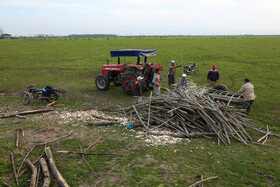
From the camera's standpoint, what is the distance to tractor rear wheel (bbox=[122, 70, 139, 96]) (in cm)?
1178

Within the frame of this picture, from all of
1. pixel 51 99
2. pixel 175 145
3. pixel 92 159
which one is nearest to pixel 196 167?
pixel 175 145

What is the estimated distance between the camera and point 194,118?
7836 mm

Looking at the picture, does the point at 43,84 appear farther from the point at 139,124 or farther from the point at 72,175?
the point at 72,175

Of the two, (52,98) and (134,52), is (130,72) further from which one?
(52,98)

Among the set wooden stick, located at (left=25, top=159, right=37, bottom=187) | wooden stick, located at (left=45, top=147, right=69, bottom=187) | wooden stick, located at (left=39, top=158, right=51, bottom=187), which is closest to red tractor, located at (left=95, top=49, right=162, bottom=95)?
wooden stick, located at (left=45, top=147, right=69, bottom=187)

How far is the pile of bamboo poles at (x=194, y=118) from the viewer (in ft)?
24.8

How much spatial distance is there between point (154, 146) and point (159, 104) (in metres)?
2.42

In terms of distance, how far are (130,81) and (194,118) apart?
5174 millimetres

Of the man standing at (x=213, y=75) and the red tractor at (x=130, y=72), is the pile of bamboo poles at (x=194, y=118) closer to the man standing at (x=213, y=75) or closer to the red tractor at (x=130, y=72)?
the red tractor at (x=130, y=72)

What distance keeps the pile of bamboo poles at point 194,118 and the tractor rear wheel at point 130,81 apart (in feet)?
10.7

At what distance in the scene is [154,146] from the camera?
6.75m

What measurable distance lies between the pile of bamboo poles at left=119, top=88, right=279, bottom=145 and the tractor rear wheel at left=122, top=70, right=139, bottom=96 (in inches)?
128

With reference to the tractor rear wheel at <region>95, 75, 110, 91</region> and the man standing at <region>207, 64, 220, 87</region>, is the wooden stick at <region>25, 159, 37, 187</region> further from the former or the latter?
the man standing at <region>207, 64, 220, 87</region>

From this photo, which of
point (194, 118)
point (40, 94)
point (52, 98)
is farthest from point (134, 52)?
point (40, 94)
